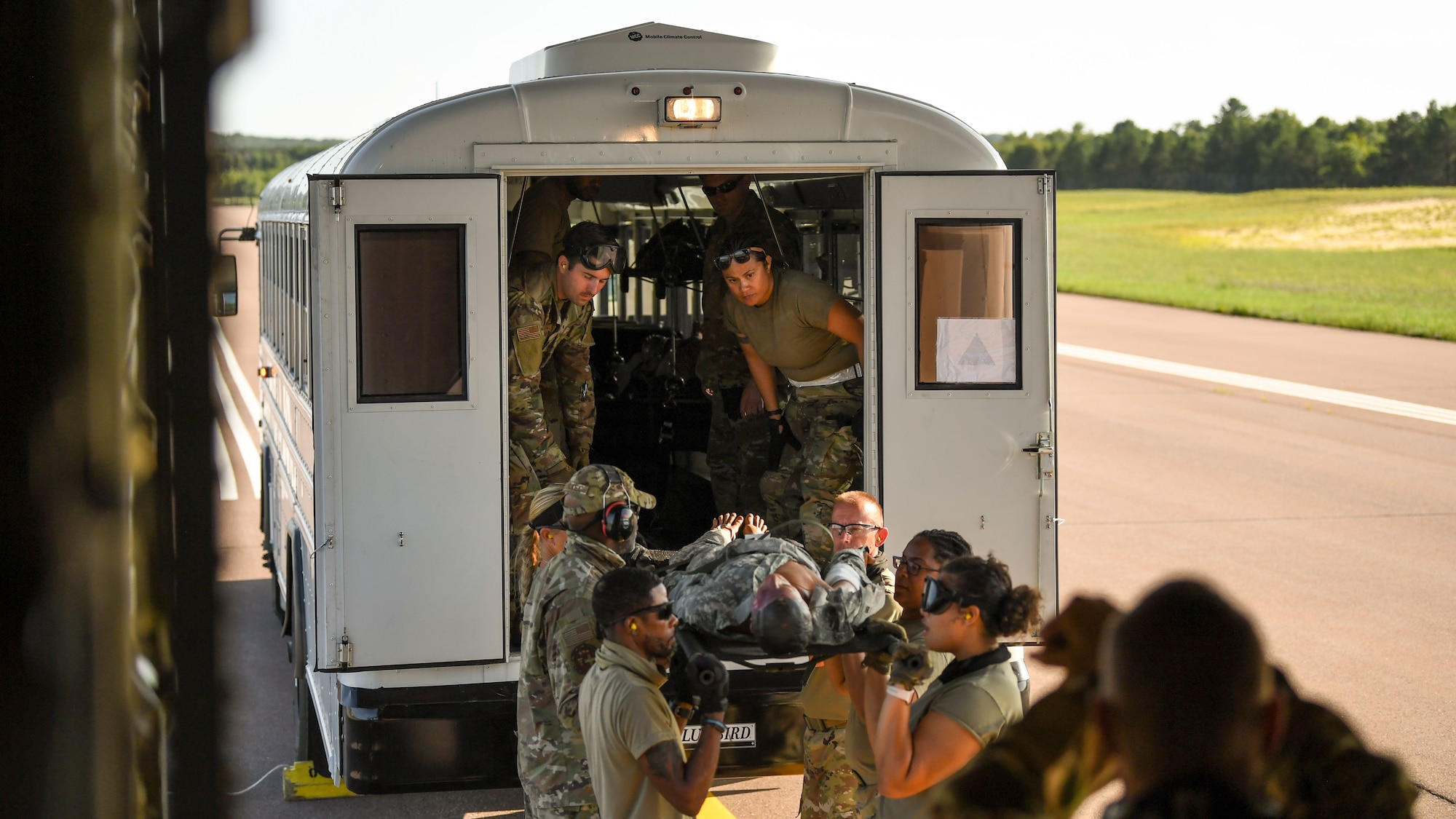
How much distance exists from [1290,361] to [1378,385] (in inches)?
147

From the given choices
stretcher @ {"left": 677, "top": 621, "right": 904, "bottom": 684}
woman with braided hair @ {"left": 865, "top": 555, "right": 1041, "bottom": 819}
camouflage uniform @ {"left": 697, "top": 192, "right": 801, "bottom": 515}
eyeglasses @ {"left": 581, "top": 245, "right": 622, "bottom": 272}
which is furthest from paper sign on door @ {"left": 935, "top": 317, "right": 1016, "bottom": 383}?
woman with braided hair @ {"left": 865, "top": 555, "right": 1041, "bottom": 819}

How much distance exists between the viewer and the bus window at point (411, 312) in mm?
5062

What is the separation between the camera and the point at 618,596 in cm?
381

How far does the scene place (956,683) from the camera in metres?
3.58

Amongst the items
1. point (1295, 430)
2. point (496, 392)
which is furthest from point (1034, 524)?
point (1295, 430)

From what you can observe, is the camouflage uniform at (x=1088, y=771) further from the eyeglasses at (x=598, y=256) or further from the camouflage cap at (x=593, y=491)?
the eyeglasses at (x=598, y=256)

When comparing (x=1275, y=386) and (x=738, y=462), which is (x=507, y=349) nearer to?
(x=738, y=462)

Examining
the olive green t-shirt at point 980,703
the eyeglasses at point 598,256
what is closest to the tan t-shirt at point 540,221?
the eyeglasses at point 598,256

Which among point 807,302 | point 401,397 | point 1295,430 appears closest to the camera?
point 401,397

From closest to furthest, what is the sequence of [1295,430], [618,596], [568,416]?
[618,596] < [568,416] < [1295,430]

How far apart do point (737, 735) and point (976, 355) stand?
173cm

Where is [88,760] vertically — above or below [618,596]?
above

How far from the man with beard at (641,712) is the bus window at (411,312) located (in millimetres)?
1555

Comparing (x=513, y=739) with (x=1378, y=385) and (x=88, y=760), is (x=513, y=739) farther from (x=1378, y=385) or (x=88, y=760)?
(x=1378, y=385)
